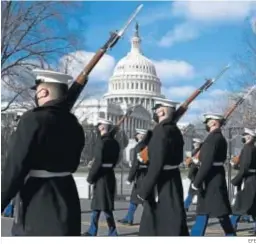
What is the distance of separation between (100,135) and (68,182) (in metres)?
4.36

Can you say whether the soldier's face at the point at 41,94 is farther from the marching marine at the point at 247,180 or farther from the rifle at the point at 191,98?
the marching marine at the point at 247,180

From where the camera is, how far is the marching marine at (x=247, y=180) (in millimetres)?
8695

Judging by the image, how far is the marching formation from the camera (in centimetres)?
411

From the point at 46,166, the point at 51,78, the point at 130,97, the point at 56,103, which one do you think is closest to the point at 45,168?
the point at 46,166

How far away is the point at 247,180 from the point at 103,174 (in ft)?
6.78

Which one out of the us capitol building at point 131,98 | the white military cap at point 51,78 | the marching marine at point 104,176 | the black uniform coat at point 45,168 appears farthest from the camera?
the us capitol building at point 131,98

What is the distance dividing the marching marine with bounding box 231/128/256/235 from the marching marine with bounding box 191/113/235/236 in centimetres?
136

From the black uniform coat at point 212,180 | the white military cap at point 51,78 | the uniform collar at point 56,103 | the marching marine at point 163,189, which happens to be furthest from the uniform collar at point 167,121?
the uniform collar at point 56,103

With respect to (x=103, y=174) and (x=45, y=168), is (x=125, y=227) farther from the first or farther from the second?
(x=45, y=168)

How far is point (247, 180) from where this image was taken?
8844mm

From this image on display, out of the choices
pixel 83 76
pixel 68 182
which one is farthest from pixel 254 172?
pixel 68 182

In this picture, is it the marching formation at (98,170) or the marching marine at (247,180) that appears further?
Answer: the marching marine at (247,180)
